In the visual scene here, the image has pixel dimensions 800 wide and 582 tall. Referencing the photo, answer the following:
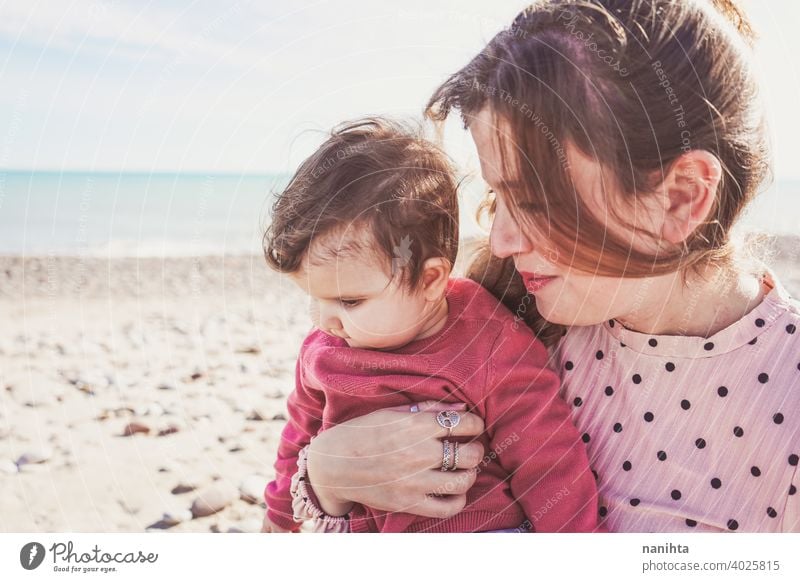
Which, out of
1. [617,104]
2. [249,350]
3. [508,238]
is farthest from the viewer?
[249,350]

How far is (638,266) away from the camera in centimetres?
104

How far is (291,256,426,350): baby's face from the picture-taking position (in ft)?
3.62

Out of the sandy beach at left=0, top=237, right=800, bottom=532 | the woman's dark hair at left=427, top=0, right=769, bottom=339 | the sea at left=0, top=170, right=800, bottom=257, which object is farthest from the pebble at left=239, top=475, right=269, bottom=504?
the sea at left=0, top=170, right=800, bottom=257

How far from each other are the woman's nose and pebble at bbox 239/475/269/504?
1.14 metres

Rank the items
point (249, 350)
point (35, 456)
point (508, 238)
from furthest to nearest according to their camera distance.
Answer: point (249, 350) < point (35, 456) < point (508, 238)

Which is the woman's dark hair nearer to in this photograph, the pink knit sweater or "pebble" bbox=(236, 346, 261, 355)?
the pink knit sweater

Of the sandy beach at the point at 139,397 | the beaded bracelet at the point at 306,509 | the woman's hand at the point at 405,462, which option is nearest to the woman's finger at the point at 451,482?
the woman's hand at the point at 405,462

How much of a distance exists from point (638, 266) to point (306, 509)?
62 centimetres

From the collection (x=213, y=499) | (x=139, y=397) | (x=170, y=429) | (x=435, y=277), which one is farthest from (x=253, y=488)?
(x=435, y=277)

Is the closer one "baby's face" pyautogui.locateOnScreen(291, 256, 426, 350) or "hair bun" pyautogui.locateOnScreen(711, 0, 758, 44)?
"hair bun" pyautogui.locateOnScreen(711, 0, 758, 44)

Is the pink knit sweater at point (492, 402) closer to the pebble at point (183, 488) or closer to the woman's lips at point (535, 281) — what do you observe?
the woman's lips at point (535, 281)

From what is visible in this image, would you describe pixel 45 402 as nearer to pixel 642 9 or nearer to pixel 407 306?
pixel 407 306

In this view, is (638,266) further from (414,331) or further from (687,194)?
(414,331)

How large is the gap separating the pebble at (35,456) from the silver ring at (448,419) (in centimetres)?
136
